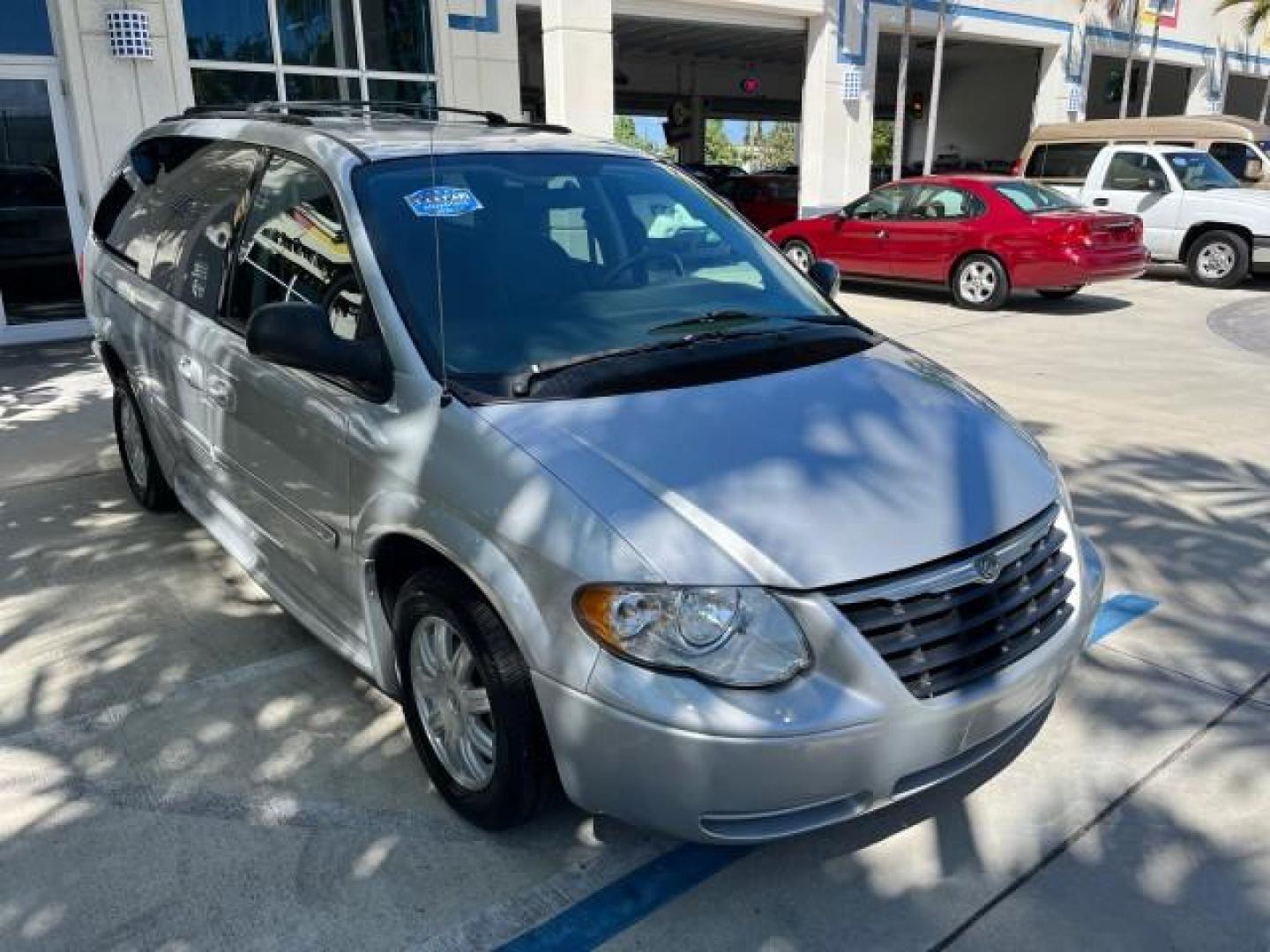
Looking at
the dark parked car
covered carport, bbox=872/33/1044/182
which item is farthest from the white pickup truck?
covered carport, bbox=872/33/1044/182

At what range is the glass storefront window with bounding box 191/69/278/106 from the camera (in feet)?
35.3

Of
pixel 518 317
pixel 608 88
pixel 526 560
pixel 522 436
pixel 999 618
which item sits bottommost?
pixel 999 618

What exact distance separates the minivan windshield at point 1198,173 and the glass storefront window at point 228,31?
11289 mm

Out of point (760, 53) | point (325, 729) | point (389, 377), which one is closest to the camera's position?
point (389, 377)

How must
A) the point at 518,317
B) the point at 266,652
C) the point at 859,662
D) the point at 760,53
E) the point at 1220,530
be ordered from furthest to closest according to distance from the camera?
the point at 760,53, the point at 1220,530, the point at 266,652, the point at 518,317, the point at 859,662

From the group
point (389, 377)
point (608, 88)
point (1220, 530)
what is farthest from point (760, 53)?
point (389, 377)

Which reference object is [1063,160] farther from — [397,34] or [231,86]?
[231,86]

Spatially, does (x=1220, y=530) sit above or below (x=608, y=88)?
below

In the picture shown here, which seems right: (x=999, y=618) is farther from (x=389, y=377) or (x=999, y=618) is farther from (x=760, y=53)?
(x=760, y=53)

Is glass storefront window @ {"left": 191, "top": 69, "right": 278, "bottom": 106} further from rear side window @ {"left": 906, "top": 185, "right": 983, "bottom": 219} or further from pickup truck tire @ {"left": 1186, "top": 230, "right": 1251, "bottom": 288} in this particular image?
pickup truck tire @ {"left": 1186, "top": 230, "right": 1251, "bottom": 288}

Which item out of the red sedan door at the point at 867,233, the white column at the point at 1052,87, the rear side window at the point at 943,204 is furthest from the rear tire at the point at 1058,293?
the white column at the point at 1052,87

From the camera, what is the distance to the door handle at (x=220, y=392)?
358 centimetres

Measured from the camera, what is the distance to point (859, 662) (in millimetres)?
2197

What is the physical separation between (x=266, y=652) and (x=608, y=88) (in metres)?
12.8
